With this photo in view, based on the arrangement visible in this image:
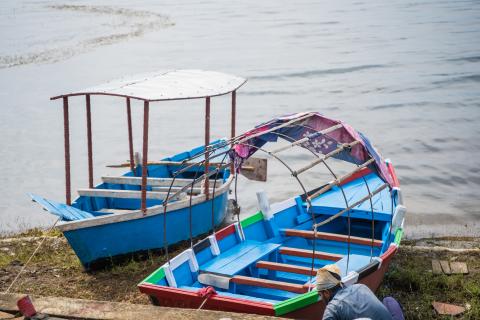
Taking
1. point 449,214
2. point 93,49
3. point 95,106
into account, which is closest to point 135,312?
point 449,214

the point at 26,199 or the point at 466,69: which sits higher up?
the point at 466,69

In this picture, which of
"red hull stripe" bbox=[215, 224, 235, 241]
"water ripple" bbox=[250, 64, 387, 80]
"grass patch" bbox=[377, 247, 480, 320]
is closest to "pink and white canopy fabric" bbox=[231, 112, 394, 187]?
"red hull stripe" bbox=[215, 224, 235, 241]

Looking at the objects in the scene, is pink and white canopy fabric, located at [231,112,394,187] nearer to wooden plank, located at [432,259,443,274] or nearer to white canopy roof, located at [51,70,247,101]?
white canopy roof, located at [51,70,247,101]

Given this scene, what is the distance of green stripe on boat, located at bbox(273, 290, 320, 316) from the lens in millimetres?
6656

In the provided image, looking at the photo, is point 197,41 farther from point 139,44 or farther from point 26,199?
point 26,199

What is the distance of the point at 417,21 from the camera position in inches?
1425

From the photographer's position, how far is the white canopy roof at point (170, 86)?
9.49m

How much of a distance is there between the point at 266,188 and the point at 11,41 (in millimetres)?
24308

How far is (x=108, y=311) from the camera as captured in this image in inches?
245

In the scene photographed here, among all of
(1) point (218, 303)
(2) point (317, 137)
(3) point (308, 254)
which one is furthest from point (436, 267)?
(1) point (218, 303)

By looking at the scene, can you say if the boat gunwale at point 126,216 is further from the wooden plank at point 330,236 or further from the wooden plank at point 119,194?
the wooden plank at point 330,236

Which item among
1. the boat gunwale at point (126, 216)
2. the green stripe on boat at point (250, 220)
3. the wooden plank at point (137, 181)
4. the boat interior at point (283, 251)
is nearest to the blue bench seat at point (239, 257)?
the boat interior at point (283, 251)

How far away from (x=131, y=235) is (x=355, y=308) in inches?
194

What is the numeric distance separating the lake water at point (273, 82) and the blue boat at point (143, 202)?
3.05m
